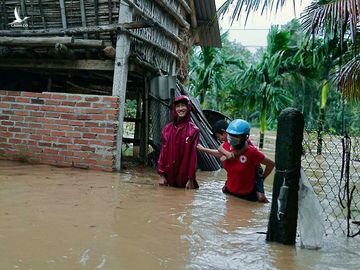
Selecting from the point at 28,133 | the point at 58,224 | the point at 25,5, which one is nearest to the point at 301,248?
the point at 58,224

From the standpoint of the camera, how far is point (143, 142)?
8.12 m

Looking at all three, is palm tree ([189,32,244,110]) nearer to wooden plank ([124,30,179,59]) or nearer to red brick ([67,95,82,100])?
wooden plank ([124,30,179,59])

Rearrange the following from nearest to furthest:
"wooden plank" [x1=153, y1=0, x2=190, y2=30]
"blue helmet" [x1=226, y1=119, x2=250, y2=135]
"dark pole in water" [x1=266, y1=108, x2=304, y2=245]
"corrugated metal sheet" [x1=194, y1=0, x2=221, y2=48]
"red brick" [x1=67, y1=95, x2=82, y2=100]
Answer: "dark pole in water" [x1=266, y1=108, x2=304, y2=245]
"blue helmet" [x1=226, y1=119, x2=250, y2=135]
"red brick" [x1=67, y1=95, x2=82, y2=100]
"wooden plank" [x1=153, y1=0, x2=190, y2=30]
"corrugated metal sheet" [x1=194, y1=0, x2=221, y2=48]

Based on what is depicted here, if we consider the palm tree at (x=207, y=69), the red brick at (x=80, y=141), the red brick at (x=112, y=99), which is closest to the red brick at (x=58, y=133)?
the red brick at (x=80, y=141)

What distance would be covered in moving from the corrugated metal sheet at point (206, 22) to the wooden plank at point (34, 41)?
180 inches

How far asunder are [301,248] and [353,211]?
2.48 m

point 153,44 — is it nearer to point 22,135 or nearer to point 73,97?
point 73,97

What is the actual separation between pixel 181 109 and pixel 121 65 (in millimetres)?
1428

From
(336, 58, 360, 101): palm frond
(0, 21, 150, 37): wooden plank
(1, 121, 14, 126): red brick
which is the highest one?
(0, 21, 150, 37): wooden plank

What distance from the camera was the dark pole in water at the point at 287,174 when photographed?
10.6 ft

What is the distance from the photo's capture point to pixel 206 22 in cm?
1166

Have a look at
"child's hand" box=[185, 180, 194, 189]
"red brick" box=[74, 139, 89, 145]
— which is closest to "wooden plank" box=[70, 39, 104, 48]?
"red brick" box=[74, 139, 89, 145]

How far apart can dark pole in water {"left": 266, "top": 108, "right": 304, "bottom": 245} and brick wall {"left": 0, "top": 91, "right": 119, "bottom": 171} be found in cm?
362

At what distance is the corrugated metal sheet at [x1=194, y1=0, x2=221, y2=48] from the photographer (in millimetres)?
11107
